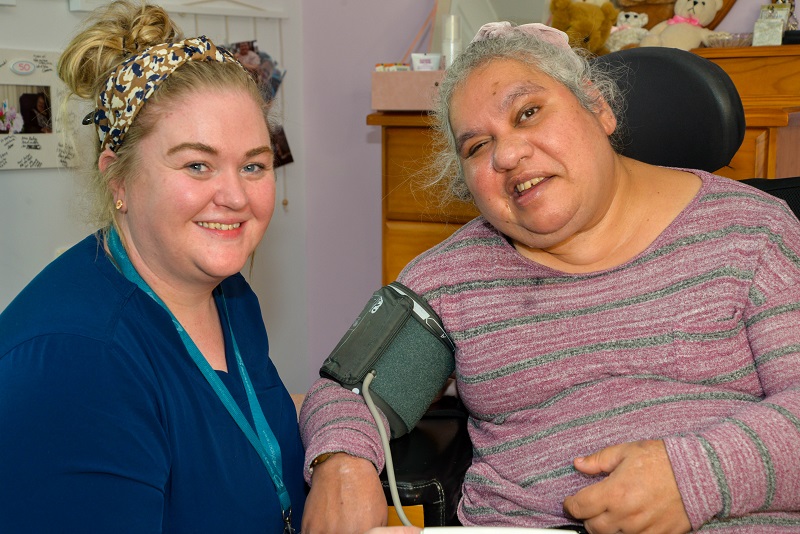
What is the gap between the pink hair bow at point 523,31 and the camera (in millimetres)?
1475

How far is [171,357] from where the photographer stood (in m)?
1.23

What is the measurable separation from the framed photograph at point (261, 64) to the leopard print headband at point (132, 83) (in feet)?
4.94

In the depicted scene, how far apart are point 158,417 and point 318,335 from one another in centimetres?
213

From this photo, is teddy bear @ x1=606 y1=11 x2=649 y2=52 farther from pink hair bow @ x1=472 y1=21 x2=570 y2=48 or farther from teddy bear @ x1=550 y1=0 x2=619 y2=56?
pink hair bow @ x1=472 y1=21 x2=570 y2=48

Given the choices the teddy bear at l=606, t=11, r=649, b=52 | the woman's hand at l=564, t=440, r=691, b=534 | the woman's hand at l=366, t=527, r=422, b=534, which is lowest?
the woman's hand at l=564, t=440, r=691, b=534

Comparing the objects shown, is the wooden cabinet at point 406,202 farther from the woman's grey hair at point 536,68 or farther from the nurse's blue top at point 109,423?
the nurse's blue top at point 109,423

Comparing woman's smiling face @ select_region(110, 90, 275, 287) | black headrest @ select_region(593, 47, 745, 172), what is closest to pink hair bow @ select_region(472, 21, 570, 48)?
black headrest @ select_region(593, 47, 745, 172)

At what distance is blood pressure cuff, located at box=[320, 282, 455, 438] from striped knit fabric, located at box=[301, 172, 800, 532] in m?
0.03

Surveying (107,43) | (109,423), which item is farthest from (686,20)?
(109,423)

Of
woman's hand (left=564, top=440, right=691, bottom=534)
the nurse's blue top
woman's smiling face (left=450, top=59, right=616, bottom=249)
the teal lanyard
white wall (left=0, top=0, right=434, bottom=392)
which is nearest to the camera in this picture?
the nurse's blue top

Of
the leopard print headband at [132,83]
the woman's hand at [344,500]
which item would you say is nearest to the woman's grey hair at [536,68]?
the leopard print headband at [132,83]

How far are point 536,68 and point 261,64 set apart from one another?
5.45 feet

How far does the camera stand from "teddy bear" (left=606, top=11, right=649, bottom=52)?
2.33 m

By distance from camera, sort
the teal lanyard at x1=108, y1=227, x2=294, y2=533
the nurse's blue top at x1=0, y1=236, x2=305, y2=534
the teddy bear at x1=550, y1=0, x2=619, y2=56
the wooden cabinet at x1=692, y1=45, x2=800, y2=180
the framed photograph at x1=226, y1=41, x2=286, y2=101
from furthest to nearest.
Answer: the framed photograph at x1=226, y1=41, x2=286, y2=101 < the teddy bear at x1=550, y1=0, x2=619, y2=56 < the wooden cabinet at x1=692, y1=45, x2=800, y2=180 < the teal lanyard at x1=108, y1=227, x2=294, y2=533 < the nurse's blue top at x1=0, y1=236, x2=305, y2=534
